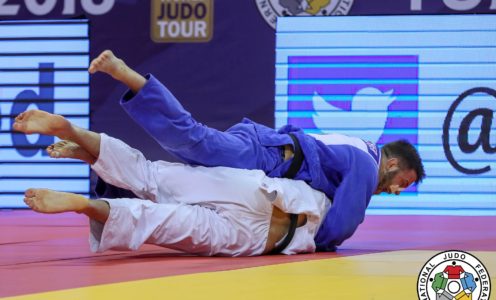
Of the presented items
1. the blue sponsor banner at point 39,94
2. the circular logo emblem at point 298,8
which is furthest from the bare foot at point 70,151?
the blue sponsor banner at point 39,94

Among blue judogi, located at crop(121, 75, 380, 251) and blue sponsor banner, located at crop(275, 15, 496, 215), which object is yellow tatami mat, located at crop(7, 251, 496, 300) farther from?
blue sponsor banner, located at crop(275, 15, 496, 215)

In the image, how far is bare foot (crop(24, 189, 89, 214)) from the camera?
10.7ft

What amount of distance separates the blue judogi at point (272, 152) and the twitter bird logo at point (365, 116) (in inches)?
153

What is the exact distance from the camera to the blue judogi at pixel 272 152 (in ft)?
12.1

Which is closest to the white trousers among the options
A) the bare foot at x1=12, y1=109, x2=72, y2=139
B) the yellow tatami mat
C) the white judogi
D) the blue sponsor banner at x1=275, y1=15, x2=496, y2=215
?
the white judogi

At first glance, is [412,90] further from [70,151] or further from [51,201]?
[51,201]

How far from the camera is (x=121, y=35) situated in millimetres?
8133

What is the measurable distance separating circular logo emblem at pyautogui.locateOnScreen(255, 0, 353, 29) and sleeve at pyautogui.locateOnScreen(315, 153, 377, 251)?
4015 millimetres

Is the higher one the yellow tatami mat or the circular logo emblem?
the circular logo emblem

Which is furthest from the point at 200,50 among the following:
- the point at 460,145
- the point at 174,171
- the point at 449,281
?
the point at 449,281

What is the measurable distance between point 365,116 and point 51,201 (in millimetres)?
5111

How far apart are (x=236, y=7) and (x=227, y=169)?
4241mm

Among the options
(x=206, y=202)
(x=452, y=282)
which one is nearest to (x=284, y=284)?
(x=452, y=282)

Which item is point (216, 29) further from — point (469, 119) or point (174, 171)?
point (174, 171)
